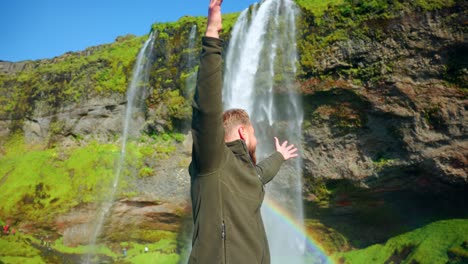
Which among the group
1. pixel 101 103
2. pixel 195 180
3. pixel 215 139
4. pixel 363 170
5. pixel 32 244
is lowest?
pixel 32 244

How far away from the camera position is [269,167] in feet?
Result: 9.41

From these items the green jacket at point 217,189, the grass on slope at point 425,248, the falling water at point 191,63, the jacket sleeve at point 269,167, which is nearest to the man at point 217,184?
the green jacket at point 217,189

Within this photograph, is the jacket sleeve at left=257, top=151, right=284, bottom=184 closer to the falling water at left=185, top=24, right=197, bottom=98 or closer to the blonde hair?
the blonde hair

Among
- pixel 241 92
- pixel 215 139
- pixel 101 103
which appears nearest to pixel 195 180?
pixel 215 139

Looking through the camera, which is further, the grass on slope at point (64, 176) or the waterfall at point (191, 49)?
the waterfall at point (191, 49)

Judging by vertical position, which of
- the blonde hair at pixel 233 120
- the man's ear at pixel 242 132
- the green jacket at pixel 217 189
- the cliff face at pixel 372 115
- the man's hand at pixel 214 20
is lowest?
the green jacket at pixel 217 189

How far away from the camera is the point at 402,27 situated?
46.9 ft

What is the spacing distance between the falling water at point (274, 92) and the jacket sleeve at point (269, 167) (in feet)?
44.3

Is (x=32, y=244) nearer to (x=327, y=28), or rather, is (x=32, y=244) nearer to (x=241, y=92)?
(x=241, y=92)

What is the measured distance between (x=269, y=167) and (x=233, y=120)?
0.75 m

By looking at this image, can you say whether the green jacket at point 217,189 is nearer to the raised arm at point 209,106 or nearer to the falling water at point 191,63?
the raised arm at point 209,106

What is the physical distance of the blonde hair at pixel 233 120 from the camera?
87.4 inches

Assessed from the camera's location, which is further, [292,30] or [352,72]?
[292,30]

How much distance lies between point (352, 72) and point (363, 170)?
12.8 feet
